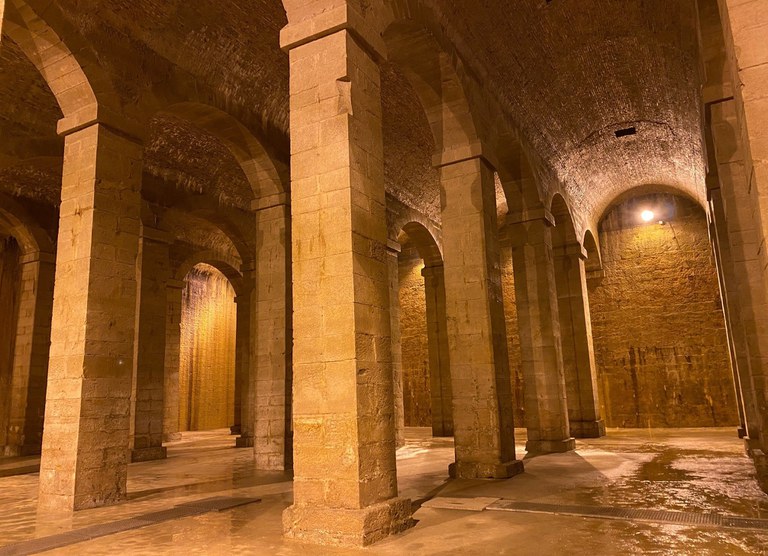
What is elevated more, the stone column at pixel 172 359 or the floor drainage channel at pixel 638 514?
the stone column at pixel 172 359

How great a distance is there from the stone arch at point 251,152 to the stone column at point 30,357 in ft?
23.0

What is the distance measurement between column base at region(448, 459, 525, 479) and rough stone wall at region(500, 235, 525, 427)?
10.8m

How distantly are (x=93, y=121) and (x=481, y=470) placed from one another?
280 inches

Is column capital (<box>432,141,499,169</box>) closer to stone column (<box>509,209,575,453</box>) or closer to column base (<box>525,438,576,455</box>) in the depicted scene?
stone column (<box>509,209,575,453</box>)

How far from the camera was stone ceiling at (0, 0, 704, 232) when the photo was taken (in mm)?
8508

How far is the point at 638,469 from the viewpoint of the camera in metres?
8.96

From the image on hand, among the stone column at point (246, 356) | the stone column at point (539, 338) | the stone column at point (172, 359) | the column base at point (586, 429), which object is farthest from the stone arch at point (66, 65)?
the column base at point (586, 429)

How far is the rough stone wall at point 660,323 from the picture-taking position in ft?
57.1

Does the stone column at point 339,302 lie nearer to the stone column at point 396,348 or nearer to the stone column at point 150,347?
the stone column at point 396,348

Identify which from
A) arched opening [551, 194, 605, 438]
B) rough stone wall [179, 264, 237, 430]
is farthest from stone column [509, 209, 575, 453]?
rough stone wall [179, 264, 237, 430]

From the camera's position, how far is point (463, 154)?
29.5ft

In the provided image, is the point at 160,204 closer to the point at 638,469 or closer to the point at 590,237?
the point at 638,469

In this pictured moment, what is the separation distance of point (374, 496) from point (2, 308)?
1546cm

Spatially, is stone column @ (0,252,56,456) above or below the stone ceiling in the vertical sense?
below
